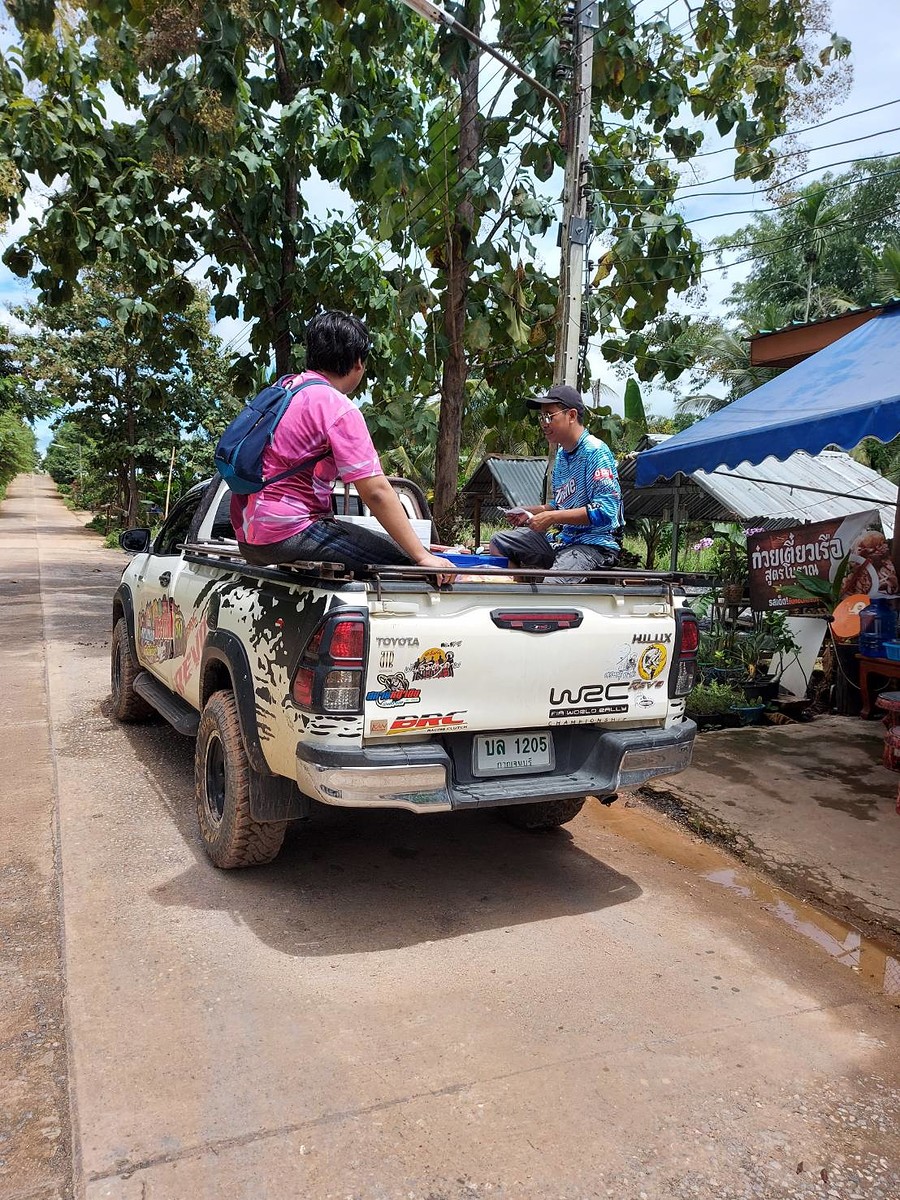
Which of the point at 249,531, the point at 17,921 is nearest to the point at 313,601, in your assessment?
the point at 249,531

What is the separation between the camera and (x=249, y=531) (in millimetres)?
3512

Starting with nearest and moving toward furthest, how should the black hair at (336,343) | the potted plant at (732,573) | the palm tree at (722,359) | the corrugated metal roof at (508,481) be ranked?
the black hair at (336,343) → the potted plant at (732,573) → the corrugated metal roof at (508,481) → the palm tree at (722,359)

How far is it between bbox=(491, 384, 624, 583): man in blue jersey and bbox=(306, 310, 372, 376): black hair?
3.72 feet

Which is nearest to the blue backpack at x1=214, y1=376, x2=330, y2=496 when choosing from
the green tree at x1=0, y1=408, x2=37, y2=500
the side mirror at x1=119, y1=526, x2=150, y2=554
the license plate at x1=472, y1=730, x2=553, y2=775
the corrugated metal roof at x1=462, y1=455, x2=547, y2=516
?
the license plate at x1=472, y1=730, x2=553, y2=775

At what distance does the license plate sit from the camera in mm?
3334

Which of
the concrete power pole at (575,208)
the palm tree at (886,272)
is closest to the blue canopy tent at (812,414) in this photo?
the concrete power pole at (575,208)

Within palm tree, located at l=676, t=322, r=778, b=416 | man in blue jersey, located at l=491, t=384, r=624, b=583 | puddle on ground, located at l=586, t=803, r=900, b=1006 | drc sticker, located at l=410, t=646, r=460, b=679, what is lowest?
puddle on ground, located at l=586, t=803, r=900, b=1006

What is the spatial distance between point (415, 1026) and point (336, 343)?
255cm

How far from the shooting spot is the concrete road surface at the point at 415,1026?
214cm

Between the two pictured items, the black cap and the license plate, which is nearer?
the license plate

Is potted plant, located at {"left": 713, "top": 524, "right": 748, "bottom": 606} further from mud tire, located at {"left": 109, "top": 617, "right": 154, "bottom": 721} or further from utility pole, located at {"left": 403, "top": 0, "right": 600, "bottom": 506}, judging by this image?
mud tire, located at {"left": 109, "top": 617, "right": 154, "bottom": 721}

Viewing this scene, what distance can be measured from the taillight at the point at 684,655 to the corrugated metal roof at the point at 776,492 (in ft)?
23.6

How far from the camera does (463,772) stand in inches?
130

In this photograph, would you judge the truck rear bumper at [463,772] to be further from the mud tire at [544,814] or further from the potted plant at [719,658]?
the potted plant at [719,658]
